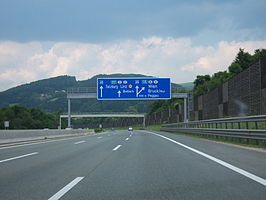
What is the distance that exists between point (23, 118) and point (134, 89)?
87731mm

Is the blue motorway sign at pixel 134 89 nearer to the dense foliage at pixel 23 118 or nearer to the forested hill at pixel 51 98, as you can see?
the dense foliage at pixel 23 118

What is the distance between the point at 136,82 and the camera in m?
38.3

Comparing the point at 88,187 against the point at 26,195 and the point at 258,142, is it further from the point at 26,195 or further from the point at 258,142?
the point at 258,142

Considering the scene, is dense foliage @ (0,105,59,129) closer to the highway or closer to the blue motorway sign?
the blue motorway sign

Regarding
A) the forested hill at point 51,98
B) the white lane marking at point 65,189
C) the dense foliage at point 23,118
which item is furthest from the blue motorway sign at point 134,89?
the forested hill at point 51,98

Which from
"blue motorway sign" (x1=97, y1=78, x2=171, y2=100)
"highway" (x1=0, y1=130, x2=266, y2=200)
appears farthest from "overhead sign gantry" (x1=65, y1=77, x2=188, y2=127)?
"highway" (x1=0, y1=130, x2=266, y2=200)

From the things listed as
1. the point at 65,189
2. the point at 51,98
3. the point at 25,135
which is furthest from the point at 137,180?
the point at 51,98

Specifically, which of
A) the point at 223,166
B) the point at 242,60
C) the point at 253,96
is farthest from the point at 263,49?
the point at 223,166

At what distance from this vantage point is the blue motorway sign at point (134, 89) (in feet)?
125

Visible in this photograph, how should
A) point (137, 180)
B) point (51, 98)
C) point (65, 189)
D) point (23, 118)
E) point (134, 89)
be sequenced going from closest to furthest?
1. point (65, 189)
2. point (137, 180)
3. point (134, 89)
4. point (23, 118)
5. point (51, 98)

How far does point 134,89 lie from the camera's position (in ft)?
126

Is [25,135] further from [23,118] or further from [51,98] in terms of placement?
[51,98]

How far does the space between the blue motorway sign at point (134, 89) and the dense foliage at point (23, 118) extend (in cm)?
7955

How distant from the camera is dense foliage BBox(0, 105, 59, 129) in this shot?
111 meters
